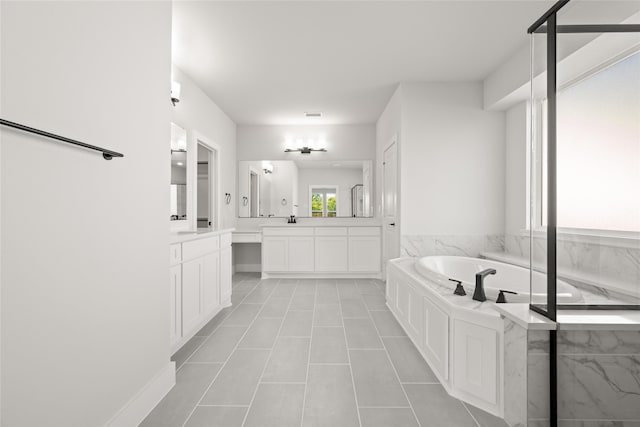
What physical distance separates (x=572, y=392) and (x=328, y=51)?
3002mm

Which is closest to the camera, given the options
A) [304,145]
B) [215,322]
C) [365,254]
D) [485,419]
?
[485,419]

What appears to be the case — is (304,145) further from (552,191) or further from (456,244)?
(552,191)

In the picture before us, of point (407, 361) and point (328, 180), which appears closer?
point (407, 361)

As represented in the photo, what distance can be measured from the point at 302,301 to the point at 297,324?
79cm

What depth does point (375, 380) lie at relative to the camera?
1.98m

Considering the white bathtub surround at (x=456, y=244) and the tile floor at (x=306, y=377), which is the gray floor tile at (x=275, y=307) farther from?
the white bathtub surround at (x=456, y=244)

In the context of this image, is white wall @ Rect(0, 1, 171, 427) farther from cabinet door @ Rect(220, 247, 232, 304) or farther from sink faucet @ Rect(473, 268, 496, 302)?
sink faucet @ Rect(473, 268, 496, 302)

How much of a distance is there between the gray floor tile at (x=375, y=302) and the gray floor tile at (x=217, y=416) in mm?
2073

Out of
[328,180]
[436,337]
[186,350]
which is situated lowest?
[186,350]

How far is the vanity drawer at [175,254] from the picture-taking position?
2.21 metres

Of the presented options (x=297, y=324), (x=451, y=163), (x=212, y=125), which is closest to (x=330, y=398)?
(x=297, y=324)

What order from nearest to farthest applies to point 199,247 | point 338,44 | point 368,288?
point 199,247 → point 338,44 → point 368,288

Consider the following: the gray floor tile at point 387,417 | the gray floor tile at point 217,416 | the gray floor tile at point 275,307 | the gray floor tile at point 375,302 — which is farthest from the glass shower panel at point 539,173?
the gray floor tile at point 275,307

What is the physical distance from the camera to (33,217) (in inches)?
39.8
